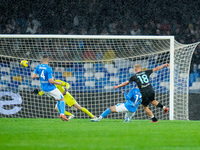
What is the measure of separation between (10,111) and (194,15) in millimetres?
9015

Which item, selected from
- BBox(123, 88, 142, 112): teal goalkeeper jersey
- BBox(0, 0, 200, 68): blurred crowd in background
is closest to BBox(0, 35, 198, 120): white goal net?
BBox(123, 88, 142, 112): teal goalkeeper jersey

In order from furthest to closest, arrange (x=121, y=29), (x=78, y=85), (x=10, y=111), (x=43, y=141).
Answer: (x=121, y=29) < (x=78, y=85) < (x=10, y=111) < (x=43, y=141)

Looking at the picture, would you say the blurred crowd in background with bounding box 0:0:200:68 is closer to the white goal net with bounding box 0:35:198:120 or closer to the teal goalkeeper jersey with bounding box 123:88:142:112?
the white goal net with bounding box 0:35:198:120

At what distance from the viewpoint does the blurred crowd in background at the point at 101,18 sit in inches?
612

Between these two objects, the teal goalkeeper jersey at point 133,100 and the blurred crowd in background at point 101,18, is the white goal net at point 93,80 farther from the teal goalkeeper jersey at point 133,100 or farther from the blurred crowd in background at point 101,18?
the blurred crowd in background at point 101,18

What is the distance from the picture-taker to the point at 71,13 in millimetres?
16078

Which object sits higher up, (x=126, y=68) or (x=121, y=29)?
(x=121, y=29)

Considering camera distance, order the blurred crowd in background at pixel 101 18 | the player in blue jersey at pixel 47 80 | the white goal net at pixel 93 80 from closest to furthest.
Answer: the player in blue jersey at pixel 47 80
the white goal net at pixel 93 80
the blurred crowd in background at pixel 101 18

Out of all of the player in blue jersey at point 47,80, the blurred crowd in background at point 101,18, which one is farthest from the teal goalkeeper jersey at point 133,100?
the blurred crowd in background at point 101,18

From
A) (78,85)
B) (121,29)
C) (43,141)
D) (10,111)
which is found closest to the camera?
(43,141)

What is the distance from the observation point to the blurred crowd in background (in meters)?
15.5

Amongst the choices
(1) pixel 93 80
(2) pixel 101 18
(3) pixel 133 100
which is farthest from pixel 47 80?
(2) pixel 101 18

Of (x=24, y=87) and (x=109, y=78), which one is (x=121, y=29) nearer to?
(x=109, y=78)

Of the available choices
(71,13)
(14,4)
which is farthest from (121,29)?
(14,4)
